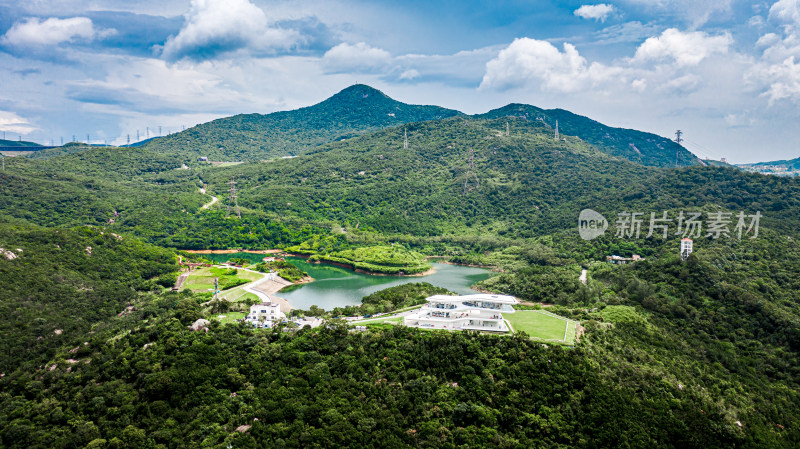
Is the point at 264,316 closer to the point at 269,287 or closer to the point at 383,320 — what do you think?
the point at 383,320

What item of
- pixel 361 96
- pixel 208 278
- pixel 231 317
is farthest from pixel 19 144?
pixel 231 317

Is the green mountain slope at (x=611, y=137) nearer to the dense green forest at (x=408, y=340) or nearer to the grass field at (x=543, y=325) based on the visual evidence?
the dense green forest at (x=408, y=340)

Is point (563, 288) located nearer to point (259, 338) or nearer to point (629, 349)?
point (629, 349)

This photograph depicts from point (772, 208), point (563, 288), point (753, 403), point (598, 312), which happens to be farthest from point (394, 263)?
point (772, 208)

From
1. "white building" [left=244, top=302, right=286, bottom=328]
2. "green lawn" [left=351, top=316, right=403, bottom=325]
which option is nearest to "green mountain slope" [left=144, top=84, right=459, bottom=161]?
"white building" [left=244, top=302, right=286, bottom=328]

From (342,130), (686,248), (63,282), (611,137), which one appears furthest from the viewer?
(342,130)
